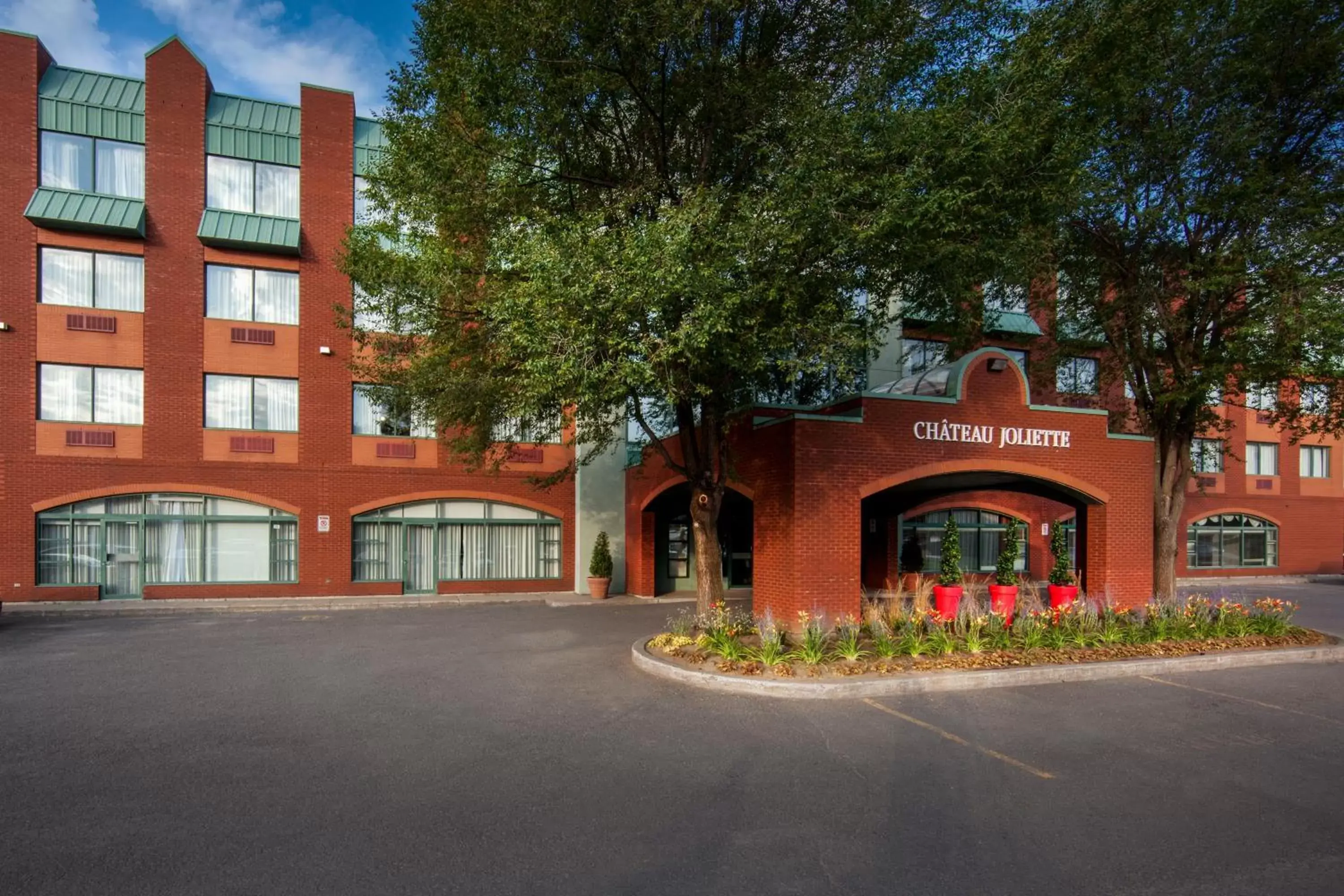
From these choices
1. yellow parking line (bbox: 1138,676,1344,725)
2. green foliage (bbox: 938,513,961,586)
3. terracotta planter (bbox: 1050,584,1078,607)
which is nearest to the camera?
yellow parking line (bbox: 1138,676,1344,725)

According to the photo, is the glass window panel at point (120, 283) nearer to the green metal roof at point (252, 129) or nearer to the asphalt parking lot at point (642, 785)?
the green metal roof at point (252, 129)

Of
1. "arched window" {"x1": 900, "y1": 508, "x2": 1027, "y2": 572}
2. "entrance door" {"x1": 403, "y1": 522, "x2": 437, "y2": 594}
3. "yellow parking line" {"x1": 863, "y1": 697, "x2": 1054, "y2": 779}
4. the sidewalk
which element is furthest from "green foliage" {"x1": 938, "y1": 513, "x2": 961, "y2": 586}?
"entrance door" {"x1": 403, "y1": 522, "x2": 437, "y2": 594}

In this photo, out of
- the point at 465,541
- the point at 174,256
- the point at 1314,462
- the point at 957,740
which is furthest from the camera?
the point at 1314,462

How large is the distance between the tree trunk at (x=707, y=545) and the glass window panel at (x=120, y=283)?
16074 millimetres

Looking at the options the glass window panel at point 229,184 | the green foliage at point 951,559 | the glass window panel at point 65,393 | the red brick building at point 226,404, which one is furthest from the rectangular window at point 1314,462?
the glass window panel at point 65,393

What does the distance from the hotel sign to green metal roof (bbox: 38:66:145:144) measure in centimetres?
2056

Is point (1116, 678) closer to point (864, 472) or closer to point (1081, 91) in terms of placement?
point (864, 472)

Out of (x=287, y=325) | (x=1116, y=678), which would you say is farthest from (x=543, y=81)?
(x=287, y=325)

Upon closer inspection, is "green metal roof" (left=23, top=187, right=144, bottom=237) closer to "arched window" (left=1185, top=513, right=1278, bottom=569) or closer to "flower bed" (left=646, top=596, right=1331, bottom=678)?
"flower bed" (left=646, top=596, right=1331, bottom=678)

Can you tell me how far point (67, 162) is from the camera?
61.3ft

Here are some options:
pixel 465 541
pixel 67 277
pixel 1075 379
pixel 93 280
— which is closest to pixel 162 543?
pixel 93 280

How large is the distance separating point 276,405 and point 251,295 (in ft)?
9.86

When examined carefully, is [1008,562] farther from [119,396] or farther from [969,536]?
[119,396]

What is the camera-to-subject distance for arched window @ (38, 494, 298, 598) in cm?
1841
